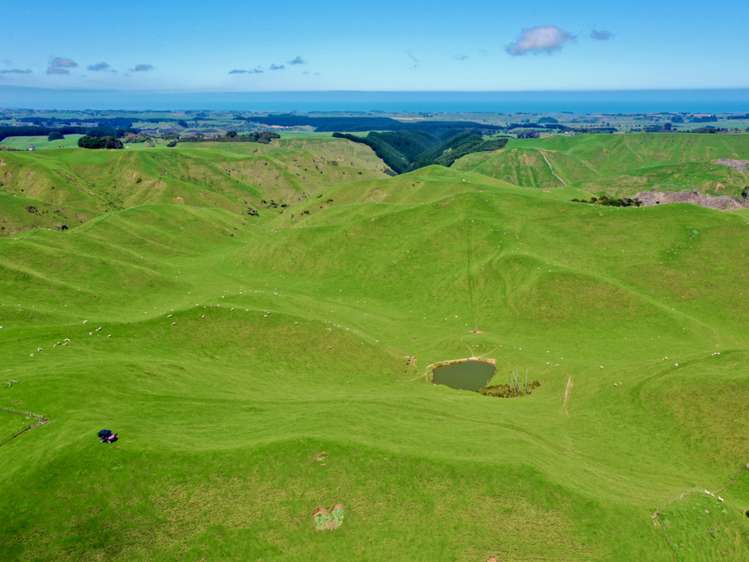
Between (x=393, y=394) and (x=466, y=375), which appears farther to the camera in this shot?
(x=466, y=375)

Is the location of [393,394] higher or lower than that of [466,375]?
higher

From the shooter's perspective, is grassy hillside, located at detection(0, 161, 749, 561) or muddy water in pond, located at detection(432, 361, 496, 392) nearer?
grassy hillside, located at detection(0, 161, 749, 561)

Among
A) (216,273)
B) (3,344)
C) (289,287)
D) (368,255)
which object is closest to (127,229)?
(216,273)

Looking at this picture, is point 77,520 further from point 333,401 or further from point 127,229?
point 127,229

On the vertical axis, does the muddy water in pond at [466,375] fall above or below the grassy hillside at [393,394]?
below

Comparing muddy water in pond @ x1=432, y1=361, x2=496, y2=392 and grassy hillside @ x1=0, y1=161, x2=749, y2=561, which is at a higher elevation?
grassy hillside @ x1=0, y1=161, x2=749, y2=561
